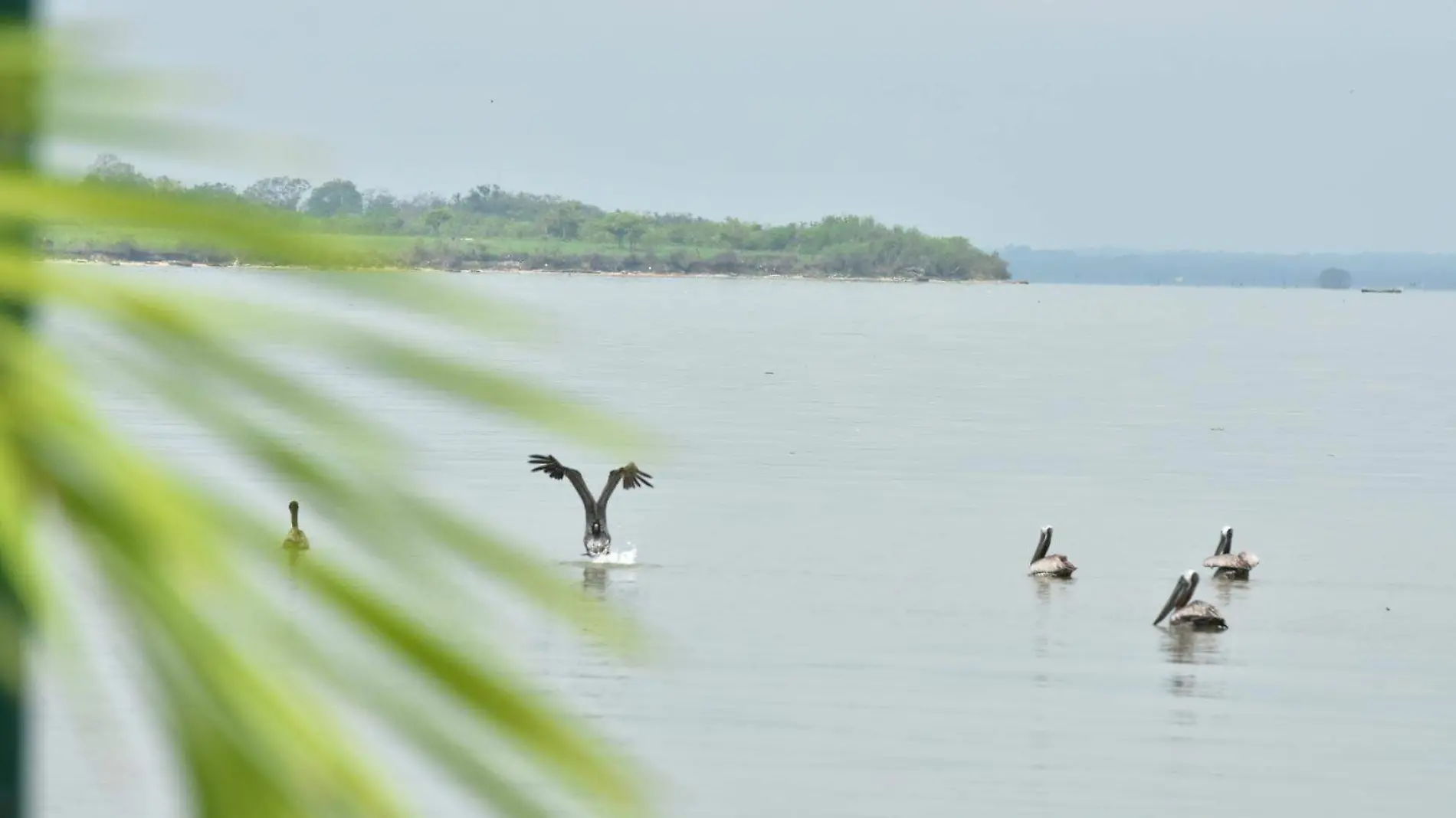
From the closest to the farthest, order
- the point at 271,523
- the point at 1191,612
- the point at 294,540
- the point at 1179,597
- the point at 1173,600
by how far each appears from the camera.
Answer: the point at 271,523, the point at 294,540, the point at 1191,612, the point at 1179,597, the point at 1173,600

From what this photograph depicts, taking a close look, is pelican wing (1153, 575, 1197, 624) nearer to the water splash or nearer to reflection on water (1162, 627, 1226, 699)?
reflection on water (1162, 627, 1226, 699)

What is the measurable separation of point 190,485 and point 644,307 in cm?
19904

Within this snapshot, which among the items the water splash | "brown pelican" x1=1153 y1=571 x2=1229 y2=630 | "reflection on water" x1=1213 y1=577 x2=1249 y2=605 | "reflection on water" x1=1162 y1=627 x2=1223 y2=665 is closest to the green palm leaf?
"reflection on water" x1=1162 y1=627 x2=1223 y2=665

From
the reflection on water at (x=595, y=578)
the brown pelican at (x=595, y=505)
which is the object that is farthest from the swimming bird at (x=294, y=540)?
the brown pelican at (x=595, y=505)

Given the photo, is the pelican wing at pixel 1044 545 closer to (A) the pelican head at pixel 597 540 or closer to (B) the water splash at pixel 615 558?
(B) the water splash at pixel 615 558

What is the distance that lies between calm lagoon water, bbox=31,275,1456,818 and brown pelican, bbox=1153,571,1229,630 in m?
0.24

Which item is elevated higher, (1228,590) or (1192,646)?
(1192,646)

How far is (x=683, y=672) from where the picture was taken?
2102cm

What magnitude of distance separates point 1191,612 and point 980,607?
3.14 m

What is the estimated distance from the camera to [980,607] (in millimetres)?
26406

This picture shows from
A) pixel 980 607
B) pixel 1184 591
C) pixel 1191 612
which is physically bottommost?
pixel 980 607

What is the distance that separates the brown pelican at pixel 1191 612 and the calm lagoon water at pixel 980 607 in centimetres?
24

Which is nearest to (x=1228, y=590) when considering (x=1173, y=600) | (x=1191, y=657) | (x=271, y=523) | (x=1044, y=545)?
(x=1044, y=545)

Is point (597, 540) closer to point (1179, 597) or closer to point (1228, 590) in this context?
point (1179, 597)
